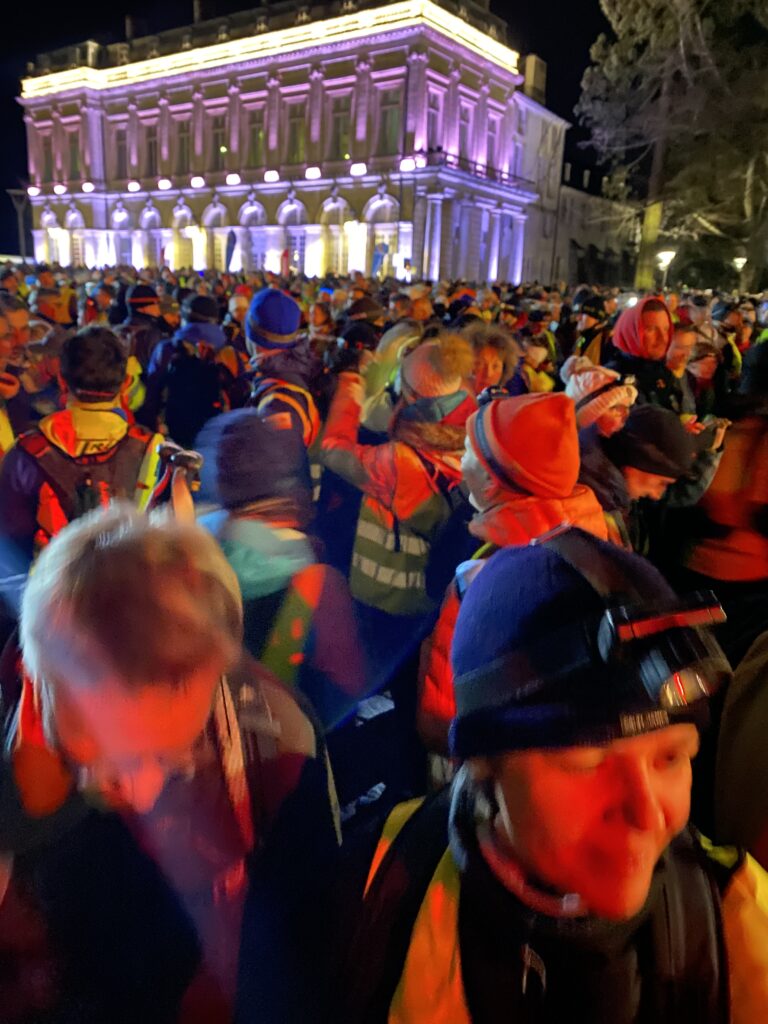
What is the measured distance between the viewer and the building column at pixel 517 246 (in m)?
46.2

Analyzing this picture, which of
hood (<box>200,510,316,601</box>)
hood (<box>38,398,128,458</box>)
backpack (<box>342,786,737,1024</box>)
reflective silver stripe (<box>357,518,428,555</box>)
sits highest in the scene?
hood (<box>38,398,128,458</box>)

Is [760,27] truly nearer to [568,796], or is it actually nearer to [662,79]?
[662,79]

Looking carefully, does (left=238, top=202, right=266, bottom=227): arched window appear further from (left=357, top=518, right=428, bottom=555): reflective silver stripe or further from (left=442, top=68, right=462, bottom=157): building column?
(left=357, top=518, right=428, bottom=555): reflective silver stripe

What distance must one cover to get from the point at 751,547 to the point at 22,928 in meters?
2.71

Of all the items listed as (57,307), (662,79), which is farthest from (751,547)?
(662,79)

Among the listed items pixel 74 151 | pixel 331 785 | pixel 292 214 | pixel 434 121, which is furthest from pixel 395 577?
pixel 74 151

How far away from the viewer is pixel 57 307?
789 centimetres

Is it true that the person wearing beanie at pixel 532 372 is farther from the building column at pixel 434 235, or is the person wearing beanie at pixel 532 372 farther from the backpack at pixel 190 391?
the building column at pixel 434 235

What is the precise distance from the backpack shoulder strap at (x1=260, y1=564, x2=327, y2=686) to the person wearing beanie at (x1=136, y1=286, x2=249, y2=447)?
3.48 m

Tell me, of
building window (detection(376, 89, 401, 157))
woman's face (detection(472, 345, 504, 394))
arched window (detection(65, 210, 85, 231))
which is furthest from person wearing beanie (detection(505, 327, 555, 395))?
arched window (detection(65, 210, 85, 231))

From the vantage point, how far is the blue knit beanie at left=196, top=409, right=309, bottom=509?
213 cm

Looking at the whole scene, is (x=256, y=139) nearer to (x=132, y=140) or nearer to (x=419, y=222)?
(x=132, y=140)

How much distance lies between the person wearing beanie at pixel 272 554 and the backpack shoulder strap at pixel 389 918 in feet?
3.14

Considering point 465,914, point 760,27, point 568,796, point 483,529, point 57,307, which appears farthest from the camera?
point 760,27
